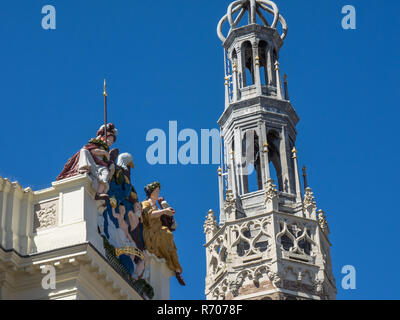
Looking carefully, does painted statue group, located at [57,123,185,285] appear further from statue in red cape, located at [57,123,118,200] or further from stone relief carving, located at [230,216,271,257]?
stone relief carving, located at [230,216,271,257]

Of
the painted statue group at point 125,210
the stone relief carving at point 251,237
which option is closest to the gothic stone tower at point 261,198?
the stone relief carving at point 251,237

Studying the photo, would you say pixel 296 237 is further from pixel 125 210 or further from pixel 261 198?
pixel 125 210

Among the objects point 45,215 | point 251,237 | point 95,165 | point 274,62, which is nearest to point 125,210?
point 95,165

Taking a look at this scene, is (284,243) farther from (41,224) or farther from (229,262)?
(41,224)

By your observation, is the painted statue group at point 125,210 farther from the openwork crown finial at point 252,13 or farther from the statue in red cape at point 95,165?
the openwork crown finial at point 252,13

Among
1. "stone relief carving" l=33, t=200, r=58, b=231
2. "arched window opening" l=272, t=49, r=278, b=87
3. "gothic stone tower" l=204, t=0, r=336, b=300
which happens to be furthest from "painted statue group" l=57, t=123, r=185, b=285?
"arched window opening" l=272, t=49, r=278, b=87

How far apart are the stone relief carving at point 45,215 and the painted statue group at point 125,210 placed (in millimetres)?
958

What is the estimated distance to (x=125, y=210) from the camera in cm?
4319

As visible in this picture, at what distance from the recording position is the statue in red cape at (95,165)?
40.7 meters

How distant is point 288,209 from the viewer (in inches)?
2510

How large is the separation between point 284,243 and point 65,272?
24.5 meters

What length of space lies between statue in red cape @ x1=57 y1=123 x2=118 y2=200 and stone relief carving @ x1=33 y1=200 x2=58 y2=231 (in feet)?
2.97

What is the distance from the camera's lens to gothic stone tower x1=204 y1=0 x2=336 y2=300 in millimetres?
60709
